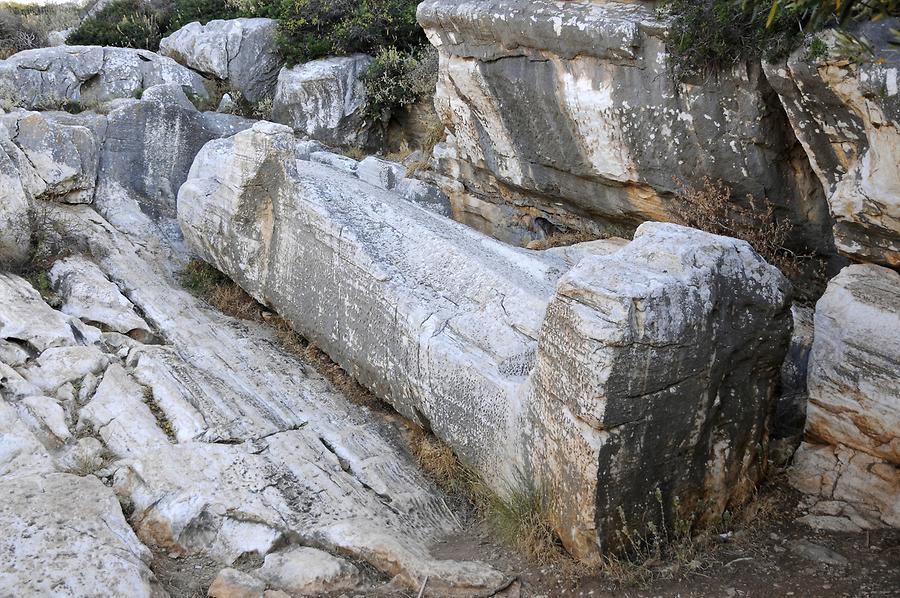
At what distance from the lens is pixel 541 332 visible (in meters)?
4.39

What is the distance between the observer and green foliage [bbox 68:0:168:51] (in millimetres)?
13289

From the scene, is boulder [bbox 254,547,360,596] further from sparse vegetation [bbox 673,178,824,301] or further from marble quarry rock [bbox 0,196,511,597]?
sparse vegetation [bbox 673,178,824,301]

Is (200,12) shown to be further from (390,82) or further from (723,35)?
(723,35)

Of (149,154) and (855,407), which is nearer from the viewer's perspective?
(855,407)

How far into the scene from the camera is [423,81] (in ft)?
35.8

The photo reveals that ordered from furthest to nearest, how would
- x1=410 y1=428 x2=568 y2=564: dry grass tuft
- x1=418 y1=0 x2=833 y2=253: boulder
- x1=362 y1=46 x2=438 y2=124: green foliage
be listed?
1. x1=362 y1=46 x2=438 y2=124: green foliage
2. x1=418 y1=0 x2=833 y2=253: boulder
3. x1=410 y1=428 x2=568 y2=564: dry grass tuft

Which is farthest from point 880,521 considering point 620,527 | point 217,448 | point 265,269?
point 265,269

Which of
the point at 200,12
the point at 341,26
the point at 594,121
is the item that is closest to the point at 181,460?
the point at 594,121

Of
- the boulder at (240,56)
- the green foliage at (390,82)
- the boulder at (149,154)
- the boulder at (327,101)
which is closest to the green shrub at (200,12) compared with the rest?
the boulder at (240,56)

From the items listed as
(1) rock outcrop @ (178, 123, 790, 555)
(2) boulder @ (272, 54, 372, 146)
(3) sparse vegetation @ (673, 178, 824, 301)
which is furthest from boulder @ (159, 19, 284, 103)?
(3) sparse vegetation @ (673, 178, 824, 301)

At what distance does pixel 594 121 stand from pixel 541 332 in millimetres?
2933

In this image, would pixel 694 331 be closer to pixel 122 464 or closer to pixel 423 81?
pixel 122 464

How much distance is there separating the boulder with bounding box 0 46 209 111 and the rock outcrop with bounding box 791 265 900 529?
8.53 meters

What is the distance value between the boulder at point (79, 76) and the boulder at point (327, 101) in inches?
54.0
